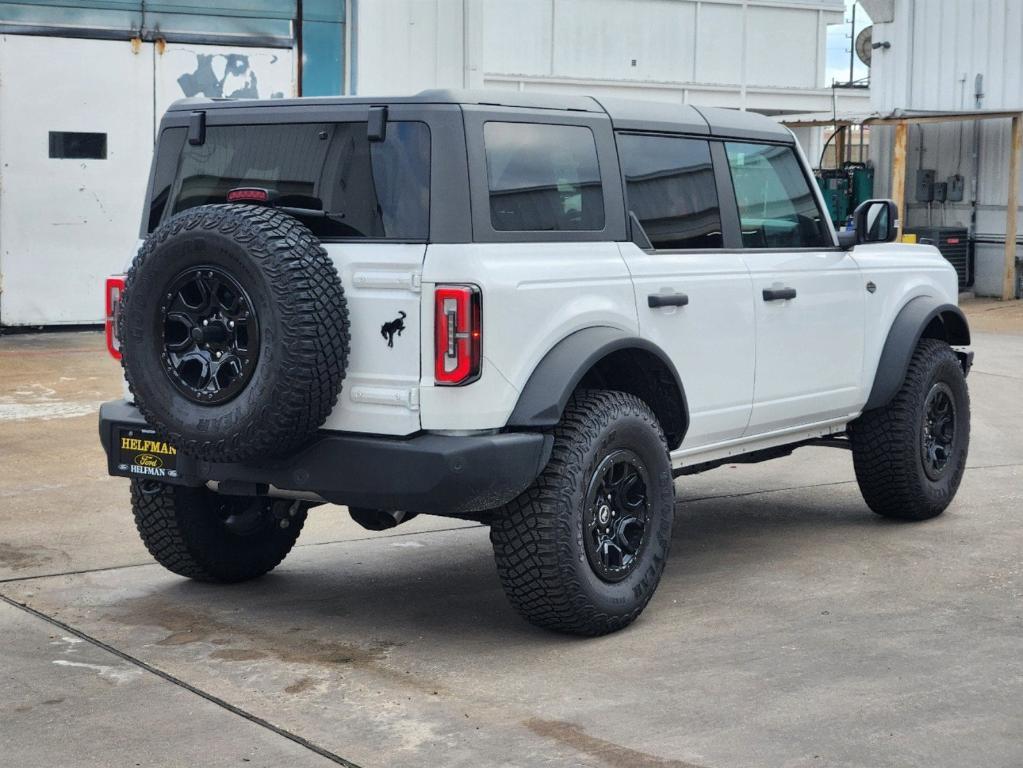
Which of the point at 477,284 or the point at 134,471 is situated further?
the point at 134,471

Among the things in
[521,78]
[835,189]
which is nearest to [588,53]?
[521,78]

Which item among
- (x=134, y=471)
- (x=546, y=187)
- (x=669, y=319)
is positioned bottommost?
(x=134, y=471)

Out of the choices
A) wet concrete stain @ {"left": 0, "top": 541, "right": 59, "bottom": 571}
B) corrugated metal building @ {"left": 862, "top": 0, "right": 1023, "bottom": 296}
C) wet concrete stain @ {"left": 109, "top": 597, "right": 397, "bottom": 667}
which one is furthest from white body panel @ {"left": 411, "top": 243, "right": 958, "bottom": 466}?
corrugated metal building @ {"left": 862, "top": 0, "right": 1023, "bottom": 296}

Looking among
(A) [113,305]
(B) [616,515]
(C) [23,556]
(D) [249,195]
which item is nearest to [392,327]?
(D) [249,195]

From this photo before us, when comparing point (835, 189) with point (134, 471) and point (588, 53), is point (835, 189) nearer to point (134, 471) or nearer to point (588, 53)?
point (588, 53)

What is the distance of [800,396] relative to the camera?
6.96 m

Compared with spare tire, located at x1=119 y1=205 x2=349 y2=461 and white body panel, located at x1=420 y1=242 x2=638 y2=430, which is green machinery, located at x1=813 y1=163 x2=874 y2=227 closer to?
white body panel, located at x1=420 y1=242 x2=638 y2=430

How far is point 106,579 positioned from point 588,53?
2352cm

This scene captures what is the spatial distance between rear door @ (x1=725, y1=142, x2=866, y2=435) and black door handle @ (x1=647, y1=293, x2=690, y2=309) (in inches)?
23.8

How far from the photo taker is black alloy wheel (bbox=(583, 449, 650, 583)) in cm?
559

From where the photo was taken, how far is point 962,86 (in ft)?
71.8

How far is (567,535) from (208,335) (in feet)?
4.49

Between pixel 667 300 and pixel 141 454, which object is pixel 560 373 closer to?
pixel 667 300

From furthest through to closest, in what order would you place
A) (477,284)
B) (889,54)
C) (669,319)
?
(889,54) → (669,319) → (477,284)
